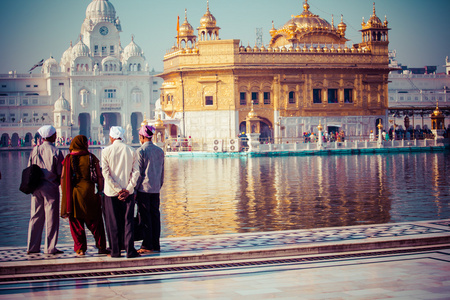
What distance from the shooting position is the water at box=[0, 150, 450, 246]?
423 inches

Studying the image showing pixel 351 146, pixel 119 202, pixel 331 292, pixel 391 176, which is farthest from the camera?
pixel 351 146

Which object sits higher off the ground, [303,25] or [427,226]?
[303,25]

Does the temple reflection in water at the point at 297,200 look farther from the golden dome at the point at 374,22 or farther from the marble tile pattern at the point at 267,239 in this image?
the golden dome at the point at 374,22

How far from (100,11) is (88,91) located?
14.1m

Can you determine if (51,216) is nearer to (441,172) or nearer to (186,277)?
(186,277)

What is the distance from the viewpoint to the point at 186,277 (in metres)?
6.80

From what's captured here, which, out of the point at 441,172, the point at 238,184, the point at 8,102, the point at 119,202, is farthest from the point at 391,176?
the point at 8,102

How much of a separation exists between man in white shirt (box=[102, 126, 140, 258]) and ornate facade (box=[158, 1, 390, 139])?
36.5 m

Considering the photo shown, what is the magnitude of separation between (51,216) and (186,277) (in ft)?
7.12

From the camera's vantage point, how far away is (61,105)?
7344 cm

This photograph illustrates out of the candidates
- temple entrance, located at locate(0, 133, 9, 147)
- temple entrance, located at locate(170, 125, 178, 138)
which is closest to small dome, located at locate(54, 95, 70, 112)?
temple entrance, located at locate(0, 133, 9, 147)

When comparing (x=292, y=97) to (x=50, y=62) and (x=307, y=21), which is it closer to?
(x=307, y=21)

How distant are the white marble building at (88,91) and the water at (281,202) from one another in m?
54.8

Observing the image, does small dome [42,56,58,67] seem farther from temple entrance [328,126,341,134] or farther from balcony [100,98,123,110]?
temple entrance [328,126,341,134]
